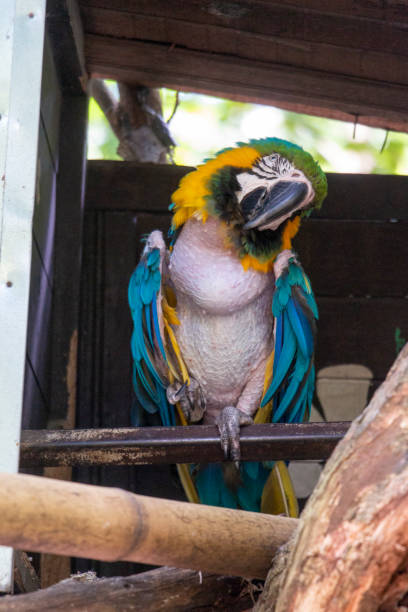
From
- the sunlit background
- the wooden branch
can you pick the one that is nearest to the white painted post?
the wooden branch

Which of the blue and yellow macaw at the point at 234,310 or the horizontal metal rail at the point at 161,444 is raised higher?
the blue and yellow macaw at the point at 234,310

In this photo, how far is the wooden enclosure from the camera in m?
3.06

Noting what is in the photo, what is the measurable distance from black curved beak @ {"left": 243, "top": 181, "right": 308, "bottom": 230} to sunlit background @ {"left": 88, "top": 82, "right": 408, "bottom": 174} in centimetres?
359

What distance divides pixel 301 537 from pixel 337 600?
12cm

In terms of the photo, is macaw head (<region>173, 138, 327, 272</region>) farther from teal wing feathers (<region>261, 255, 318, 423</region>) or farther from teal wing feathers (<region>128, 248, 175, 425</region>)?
teal wing feathers (<region>128, 248, 175, 425</region>)

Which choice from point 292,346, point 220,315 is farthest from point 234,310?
point 292,346

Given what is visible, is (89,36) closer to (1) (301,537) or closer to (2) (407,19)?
(2) (407,19)

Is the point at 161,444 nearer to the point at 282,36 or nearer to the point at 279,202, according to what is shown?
the point at 279,202

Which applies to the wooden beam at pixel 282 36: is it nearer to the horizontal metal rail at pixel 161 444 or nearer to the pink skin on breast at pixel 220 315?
the pink skin on breast at pixel 220 315

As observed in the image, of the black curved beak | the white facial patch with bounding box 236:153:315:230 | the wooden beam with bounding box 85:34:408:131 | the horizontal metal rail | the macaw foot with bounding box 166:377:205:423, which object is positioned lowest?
the horizontal metal rail

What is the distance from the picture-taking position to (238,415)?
8.34 ft

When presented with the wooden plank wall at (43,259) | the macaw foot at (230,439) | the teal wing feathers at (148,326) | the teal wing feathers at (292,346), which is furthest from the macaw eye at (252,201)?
the macaw foot at (230,439)

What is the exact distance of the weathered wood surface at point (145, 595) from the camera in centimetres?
178

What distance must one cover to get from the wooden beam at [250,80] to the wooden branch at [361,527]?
7.16ft
